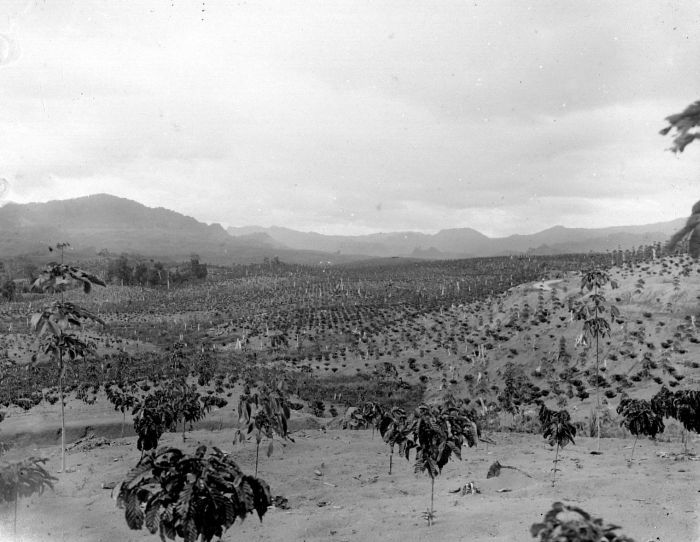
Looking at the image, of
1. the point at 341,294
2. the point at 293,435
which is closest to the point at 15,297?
the point at 341,294

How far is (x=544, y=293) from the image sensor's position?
55375 millimetres

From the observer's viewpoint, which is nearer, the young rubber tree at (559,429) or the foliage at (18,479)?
the foliage at (18,479)

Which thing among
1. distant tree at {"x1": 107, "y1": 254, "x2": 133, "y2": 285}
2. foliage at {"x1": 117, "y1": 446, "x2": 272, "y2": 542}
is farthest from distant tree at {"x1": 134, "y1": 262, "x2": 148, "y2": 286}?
foliage at {"x1": 117, "y1": 446, "x2": 272, "y2": 542}

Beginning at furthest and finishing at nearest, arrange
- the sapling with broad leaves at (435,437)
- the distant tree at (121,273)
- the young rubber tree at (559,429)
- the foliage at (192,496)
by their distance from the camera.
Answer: the distant tree at (121,273)
the young rubber tree at (559,429)
the sapling with broad leaves at (435,437)
the foliage at (192,496)

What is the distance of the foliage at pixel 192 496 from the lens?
482 centimetres

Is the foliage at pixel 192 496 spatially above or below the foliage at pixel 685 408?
above

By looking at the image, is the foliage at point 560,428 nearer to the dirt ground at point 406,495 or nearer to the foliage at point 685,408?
the dirt ground at point 406,495

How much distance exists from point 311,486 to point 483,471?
6.09 meters

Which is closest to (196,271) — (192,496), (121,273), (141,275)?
(141,275)

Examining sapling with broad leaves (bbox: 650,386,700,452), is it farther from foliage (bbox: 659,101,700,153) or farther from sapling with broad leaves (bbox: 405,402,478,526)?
foliage (bbox: 659,101,700,153)

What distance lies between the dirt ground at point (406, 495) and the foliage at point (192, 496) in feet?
19.2

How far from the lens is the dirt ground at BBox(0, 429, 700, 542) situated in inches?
383

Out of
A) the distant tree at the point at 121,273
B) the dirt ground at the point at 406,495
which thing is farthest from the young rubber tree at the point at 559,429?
the distant tree at the point at 121,273

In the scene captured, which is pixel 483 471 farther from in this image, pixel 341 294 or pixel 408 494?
pixel 341 294
